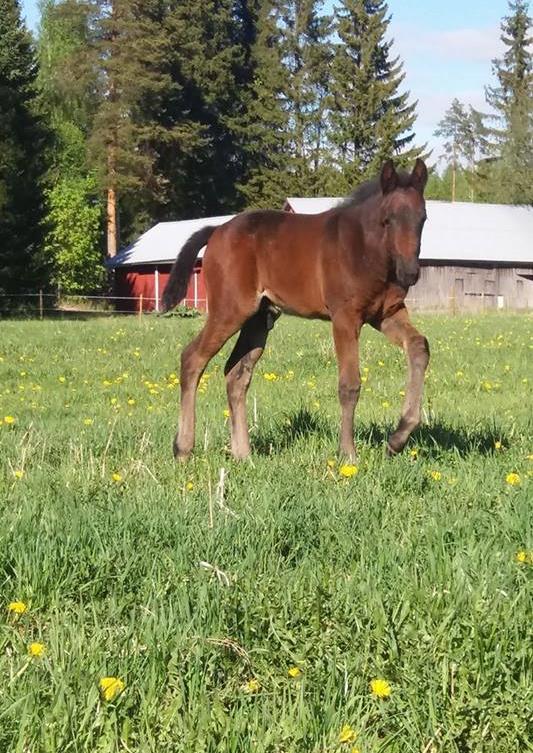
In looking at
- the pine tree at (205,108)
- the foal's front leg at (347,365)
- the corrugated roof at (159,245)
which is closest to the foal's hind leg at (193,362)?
the foal's front leg at (347,365)

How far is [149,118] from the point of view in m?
62.6

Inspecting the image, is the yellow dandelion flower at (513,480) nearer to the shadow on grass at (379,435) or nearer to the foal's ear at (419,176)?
the shadow on grass at (379,435)

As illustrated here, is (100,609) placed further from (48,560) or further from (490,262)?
(490,262)

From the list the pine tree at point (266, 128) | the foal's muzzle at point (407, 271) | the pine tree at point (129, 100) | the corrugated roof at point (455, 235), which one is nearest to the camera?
the foal's muzzle at point (407, 271)

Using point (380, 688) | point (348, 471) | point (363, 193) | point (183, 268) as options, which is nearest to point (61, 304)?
point (183, 268)

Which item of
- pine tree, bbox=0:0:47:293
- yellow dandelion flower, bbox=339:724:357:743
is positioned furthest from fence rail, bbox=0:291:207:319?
yellow dandelion flower, bbox=339:724:357:743

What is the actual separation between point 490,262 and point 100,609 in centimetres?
5229

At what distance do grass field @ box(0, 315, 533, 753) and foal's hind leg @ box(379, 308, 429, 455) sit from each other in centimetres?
17

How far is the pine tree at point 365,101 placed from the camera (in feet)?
214

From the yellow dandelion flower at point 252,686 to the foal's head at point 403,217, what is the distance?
11.0 ft

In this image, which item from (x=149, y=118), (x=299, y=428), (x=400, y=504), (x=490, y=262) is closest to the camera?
(x=400, y=504)

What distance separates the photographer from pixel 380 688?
2.76 meters

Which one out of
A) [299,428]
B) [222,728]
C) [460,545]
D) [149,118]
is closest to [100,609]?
[222,728]

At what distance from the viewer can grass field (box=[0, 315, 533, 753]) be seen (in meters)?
2.71
